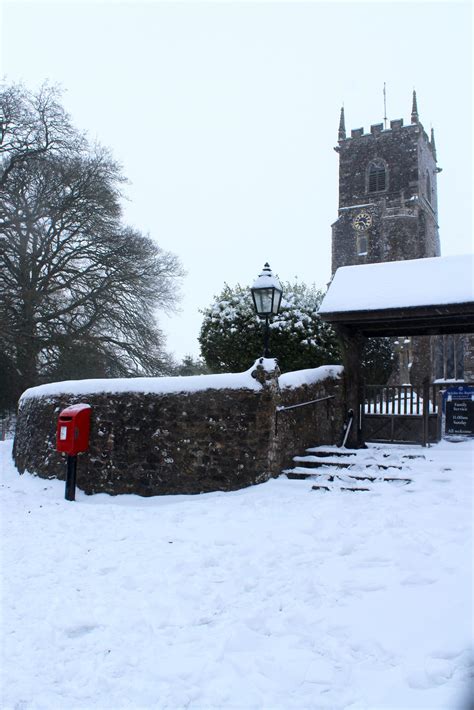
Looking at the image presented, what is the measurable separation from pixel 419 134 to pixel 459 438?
3450 centimetres

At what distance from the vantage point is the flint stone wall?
24.0 feet

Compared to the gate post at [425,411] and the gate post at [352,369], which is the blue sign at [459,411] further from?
the gate post at [352,369]

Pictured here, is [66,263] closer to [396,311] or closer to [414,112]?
[396,311]

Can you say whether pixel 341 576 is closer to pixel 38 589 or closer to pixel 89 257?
pixel 38 589

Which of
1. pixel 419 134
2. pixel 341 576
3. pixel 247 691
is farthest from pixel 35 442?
pixel 419 134

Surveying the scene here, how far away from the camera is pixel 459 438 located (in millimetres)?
9406

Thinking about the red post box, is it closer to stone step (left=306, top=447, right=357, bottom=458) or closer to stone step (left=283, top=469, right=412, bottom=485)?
stone step (left=283, top=469, right=412, bottom=485)

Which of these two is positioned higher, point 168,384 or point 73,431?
point 168,384

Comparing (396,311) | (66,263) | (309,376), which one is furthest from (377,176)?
(309,376)

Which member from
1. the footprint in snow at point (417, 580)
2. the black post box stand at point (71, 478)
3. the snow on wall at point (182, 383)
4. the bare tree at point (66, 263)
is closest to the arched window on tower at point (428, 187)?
the bare tree at point (66, 263)

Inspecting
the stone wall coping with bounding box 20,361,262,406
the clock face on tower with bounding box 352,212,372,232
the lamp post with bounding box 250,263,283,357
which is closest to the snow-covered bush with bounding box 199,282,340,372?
the lamp post with bounding box 250,263,283,357

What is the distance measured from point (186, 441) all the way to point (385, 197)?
3466 cm

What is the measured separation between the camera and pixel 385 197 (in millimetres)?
38062

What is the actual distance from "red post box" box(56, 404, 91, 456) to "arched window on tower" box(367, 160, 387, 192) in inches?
1391
